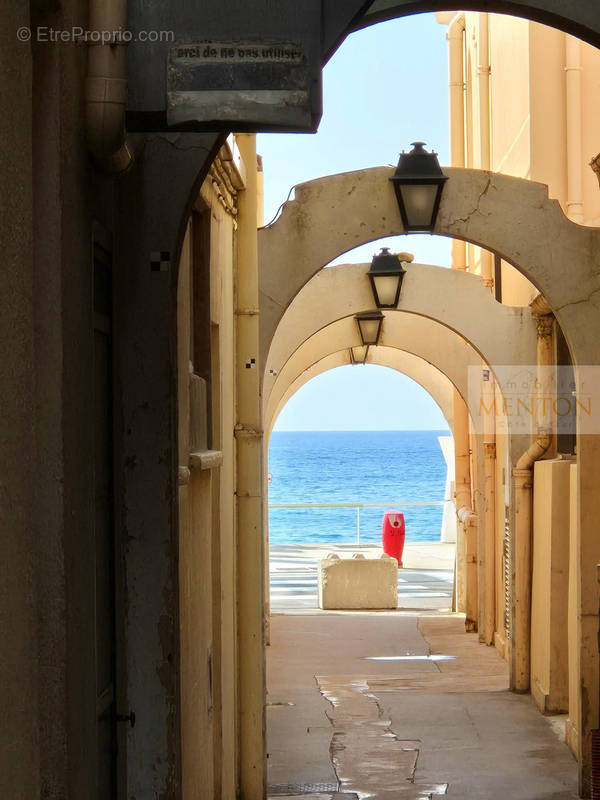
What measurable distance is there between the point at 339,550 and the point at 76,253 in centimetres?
3267

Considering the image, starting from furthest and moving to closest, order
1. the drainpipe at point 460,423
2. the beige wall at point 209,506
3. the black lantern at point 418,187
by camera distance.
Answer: the drainpipe at point 460,423
the black lantern at point 418,187
the beige wall at point 209,506

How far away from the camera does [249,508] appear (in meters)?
8.60

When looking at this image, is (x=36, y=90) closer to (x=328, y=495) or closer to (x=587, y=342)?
(x=587, y=342)

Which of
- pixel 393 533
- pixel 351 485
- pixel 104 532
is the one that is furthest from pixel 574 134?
pixel 351 485

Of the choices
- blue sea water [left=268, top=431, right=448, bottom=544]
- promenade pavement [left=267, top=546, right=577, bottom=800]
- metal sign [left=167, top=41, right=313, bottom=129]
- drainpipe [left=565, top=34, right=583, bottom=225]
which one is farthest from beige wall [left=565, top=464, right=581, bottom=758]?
blue sea water [left=268, top=431, right=448, bottom=544]

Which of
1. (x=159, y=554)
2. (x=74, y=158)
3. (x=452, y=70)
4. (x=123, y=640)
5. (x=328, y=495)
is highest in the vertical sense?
(x=452, y=70)

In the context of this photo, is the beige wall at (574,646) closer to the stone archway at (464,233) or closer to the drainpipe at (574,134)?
the stone archway at (464,233)

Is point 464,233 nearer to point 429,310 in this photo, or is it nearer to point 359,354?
point 429,310

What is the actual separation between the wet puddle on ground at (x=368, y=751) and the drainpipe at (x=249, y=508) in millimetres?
764

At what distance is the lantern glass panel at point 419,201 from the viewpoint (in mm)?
9711

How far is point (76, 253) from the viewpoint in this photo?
11.9 ft

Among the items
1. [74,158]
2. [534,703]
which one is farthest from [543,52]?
[74,158]

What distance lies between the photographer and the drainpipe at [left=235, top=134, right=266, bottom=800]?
28.2 feet

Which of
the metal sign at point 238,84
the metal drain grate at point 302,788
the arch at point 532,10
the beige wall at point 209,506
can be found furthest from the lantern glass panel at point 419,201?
the metal sign at point 238,84
